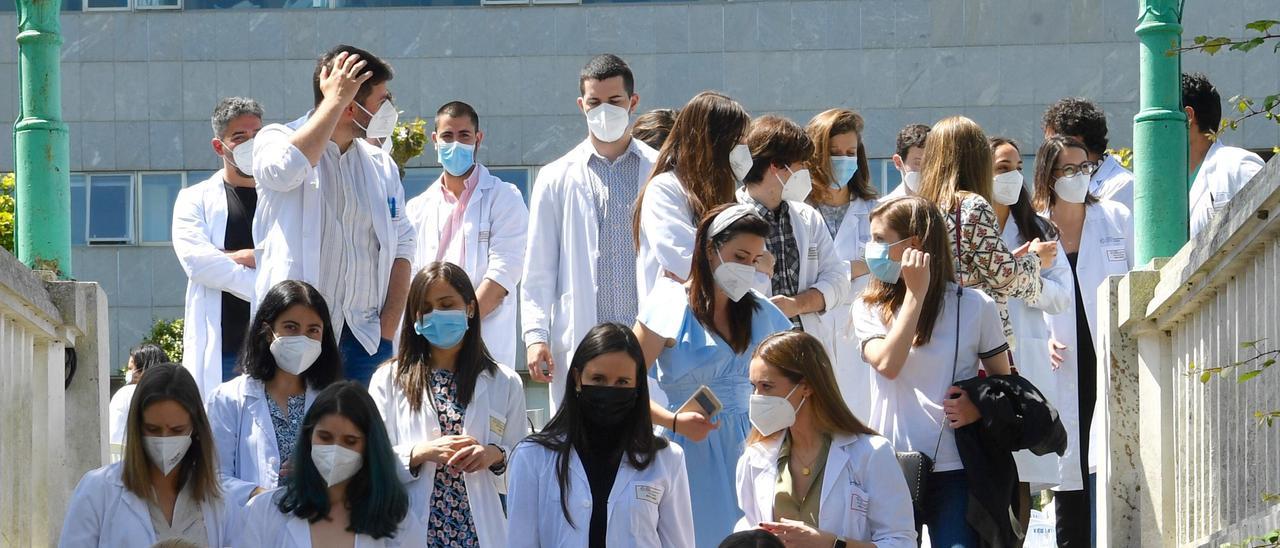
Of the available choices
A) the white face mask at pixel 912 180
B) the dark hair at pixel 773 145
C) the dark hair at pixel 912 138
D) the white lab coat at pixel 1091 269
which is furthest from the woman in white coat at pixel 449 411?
the dark hair at pixel 912 138

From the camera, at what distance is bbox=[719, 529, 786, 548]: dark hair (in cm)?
635

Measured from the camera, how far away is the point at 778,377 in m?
7.09

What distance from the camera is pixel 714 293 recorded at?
805 centimetres

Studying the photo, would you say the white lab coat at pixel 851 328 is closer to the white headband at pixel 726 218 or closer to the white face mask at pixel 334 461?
the white headband at pixel 726 218

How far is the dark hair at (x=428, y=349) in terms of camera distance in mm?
7797

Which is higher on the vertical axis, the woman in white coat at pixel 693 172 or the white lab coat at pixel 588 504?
the woman in white coat at pixel 693 172

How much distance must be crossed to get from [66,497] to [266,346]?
159cm

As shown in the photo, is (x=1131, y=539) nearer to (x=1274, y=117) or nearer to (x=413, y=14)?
(x=1274, y=117)

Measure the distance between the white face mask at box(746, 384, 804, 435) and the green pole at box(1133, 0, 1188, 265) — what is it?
8.21 ft

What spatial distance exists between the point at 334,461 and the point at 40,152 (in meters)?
2.97

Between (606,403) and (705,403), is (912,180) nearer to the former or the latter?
(705,403)

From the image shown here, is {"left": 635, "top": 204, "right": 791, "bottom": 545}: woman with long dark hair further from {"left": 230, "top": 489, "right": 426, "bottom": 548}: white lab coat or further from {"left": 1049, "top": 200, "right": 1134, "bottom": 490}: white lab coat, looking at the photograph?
{"left": 1049, "top": 200, "right": 1134, "bottom": 490}: white lab coat

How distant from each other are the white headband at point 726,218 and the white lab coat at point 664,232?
269 millimetres

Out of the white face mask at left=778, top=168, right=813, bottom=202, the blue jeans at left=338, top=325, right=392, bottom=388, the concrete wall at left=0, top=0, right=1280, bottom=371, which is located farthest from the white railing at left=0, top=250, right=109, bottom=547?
the concrete wall at left=0, top=0, right=1280, bottom=371
